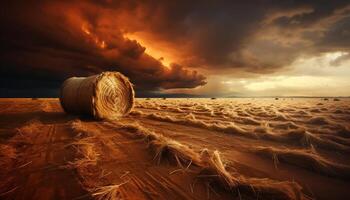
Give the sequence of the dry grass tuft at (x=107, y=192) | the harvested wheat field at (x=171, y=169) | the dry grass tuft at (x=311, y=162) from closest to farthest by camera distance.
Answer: the dry grass tuft at (x=107, y=192) < the harvested wheat field at (x=171, y=169) < the dry grass tuft at (x=311, y=162)

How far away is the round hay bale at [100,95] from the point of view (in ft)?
22.1


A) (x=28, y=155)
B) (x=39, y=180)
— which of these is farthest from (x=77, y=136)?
Answer: (x=39, y=180)

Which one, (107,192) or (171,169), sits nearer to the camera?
(107,192)

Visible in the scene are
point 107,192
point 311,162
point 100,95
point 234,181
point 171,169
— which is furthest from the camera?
point 100,95

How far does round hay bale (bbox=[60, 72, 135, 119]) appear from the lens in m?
6.72

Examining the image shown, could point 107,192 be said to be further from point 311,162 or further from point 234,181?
point 311,162

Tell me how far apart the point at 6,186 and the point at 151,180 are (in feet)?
5.02

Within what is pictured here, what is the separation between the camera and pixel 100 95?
6.89m

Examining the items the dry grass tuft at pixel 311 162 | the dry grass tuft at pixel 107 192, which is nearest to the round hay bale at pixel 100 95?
the dry grass tuft at pixel 107 192

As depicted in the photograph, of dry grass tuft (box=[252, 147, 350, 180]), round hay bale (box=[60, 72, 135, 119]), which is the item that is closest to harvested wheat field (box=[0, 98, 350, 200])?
dry grass tuft (box=[252, 147, 350, 180])

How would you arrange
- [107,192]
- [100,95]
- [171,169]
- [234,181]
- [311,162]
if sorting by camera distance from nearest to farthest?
[107,192], [234,181], [171,169], [311,162], [100,95]

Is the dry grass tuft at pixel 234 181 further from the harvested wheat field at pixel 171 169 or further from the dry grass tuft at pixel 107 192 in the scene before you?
the dry grass tuft at pixel 107 192

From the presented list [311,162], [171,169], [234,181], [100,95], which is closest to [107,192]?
[171,169]

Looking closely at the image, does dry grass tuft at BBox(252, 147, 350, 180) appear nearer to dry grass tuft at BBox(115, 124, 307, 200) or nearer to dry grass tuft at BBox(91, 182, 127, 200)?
dry grass tuft at BBox(115, 124, 307, 200)
